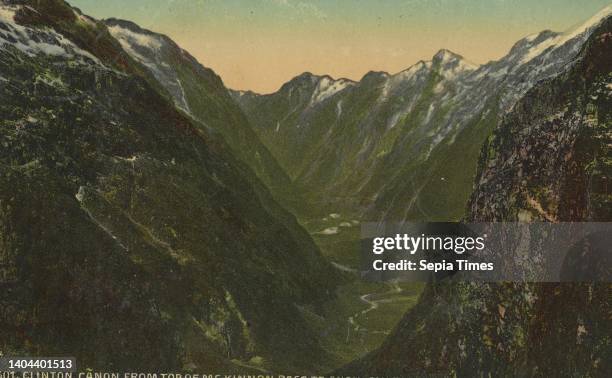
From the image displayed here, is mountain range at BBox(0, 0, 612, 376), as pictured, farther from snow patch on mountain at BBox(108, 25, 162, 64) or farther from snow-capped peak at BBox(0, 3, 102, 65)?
snow patch on mountain at BBox(108, 25, 162, 64)

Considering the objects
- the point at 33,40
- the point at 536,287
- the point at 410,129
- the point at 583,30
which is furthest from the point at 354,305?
the point at 410,129

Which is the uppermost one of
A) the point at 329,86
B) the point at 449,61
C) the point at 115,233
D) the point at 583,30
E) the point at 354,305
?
the point at 329,86

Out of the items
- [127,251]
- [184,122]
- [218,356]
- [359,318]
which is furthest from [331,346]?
[184,122]

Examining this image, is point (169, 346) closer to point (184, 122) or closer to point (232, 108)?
point (184, 122)

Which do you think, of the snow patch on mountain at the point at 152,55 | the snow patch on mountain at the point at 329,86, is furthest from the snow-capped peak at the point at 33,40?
the snow patch on mountain at the point at 329,86

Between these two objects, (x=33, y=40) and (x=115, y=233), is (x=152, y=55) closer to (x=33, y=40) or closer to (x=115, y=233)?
(x=33, y=40)

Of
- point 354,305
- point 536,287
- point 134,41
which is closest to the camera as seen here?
point 536,287
